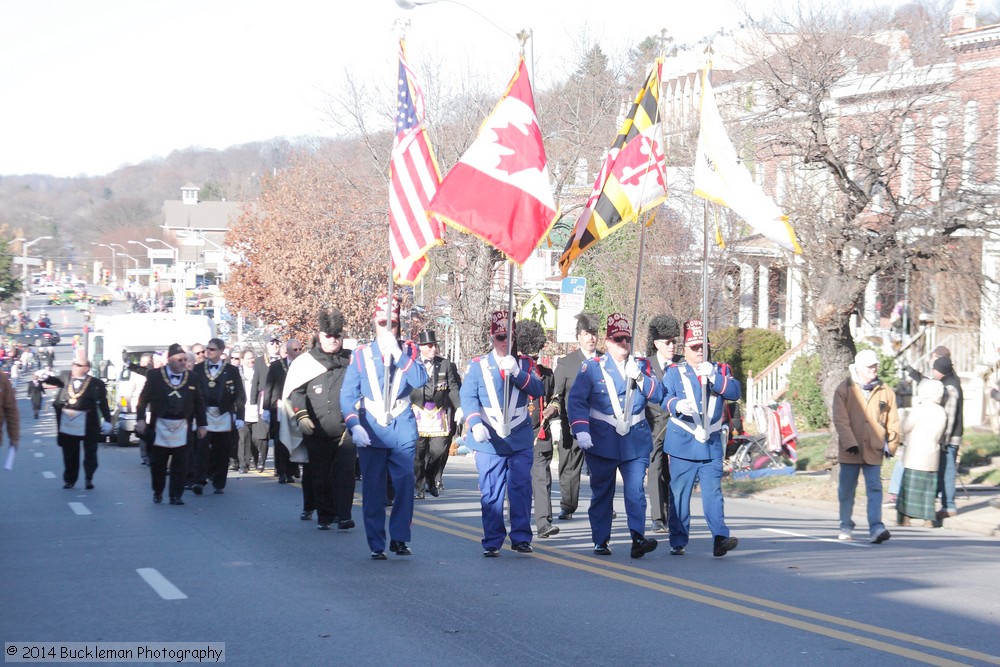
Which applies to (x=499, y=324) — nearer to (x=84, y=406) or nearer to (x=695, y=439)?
(x=695, y=439)

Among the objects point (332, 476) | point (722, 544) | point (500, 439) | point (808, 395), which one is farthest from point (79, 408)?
point (808, 395)

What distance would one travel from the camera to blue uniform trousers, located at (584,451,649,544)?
10.4 metres

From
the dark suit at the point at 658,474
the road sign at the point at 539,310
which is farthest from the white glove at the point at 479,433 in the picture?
the road sign at the point at 539,310

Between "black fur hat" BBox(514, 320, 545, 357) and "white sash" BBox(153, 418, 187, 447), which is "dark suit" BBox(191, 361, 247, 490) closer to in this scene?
"white sash" BBox(153, 418, 187, 447)

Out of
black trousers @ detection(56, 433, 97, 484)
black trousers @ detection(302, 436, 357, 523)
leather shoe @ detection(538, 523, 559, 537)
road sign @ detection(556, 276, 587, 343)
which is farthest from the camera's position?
road sign @ detection(556, 276, 587, 343)

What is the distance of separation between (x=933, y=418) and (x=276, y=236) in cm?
3575

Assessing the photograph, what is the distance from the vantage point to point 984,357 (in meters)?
26.0

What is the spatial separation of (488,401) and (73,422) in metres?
8.22

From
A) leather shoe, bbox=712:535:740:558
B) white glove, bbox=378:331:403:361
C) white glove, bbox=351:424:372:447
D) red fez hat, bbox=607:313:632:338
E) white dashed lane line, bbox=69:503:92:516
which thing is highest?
red fez hat, bbox=607:313:632:338

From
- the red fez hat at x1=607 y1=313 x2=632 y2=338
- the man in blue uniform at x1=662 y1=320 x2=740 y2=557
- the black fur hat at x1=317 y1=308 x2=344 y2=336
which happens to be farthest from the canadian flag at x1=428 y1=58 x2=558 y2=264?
the black fur hat at x1=317 y1=308 x2=344 y2=336

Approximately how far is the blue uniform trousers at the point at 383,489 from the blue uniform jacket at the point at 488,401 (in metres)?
0.56

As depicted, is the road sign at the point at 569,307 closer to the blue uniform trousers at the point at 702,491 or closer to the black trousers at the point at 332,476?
the black trousers at the point at 332,476

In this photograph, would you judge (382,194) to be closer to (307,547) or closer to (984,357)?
(984,357)

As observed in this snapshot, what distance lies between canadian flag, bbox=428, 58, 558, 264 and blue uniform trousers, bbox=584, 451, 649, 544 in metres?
1.84
